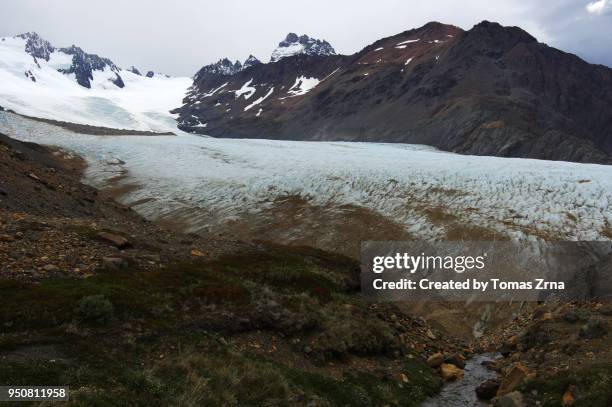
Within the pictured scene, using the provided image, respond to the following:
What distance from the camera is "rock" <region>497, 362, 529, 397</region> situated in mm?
13969

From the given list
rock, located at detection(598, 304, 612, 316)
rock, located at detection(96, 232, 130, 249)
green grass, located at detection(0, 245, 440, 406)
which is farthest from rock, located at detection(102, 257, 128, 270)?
rock, located at detection(598, 304, 612, 316)

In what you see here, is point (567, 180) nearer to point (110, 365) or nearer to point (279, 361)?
point (279, 361)

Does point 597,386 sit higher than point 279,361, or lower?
higher

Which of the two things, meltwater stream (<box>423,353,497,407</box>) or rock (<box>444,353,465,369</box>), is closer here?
meltwater stream (<box>423,353,497,407</box>)

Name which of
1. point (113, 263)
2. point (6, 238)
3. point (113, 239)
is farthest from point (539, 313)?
point (6, 238)

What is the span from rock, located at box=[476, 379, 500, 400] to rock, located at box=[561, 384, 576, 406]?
8.97 feet

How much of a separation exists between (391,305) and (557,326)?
6990 millimetres

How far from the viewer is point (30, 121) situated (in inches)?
3423

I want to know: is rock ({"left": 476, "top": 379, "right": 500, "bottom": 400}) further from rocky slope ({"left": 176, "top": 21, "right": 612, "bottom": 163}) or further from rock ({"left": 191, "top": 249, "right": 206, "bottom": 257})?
rocky slope ({"left": 176, "top": 21, "right": 612, "bottom": 163})

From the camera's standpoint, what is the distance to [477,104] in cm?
12631

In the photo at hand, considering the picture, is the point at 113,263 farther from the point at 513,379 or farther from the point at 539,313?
the point at 539,313

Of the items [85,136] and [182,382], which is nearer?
[182,382]

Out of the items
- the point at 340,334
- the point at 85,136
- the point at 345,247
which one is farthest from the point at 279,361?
the point at 85,136

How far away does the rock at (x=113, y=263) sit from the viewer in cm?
1588
